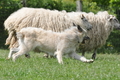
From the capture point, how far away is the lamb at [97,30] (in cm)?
1171

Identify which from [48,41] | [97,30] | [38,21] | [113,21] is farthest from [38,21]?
[113,21]

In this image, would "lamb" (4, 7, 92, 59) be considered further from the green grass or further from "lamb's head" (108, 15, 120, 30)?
the green grass

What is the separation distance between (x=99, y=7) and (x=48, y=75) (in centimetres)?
1690

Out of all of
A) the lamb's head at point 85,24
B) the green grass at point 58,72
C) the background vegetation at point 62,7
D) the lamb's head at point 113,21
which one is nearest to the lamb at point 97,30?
the lamb's head at point 113,21

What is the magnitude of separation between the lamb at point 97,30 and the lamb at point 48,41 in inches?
116

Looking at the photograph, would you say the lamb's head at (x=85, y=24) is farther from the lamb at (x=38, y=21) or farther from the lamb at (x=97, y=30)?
the lamb at (x=97, y=30)

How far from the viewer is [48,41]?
859cm

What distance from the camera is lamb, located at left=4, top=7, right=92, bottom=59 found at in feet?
33.8

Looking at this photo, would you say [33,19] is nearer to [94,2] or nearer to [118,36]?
[94,2]

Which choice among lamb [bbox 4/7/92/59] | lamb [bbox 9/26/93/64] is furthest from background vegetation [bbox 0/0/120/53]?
lamb [bbox 9/26/93/64]

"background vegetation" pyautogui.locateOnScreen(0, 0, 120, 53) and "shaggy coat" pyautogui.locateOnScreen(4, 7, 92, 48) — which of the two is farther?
"background vegetation" pyautogui.locateOnScreen(0, 0, 120, 53)

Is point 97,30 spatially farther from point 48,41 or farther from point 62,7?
point 62,7

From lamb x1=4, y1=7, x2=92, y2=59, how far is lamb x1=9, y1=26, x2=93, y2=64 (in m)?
1.76

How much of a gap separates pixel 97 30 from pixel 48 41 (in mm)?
3698
